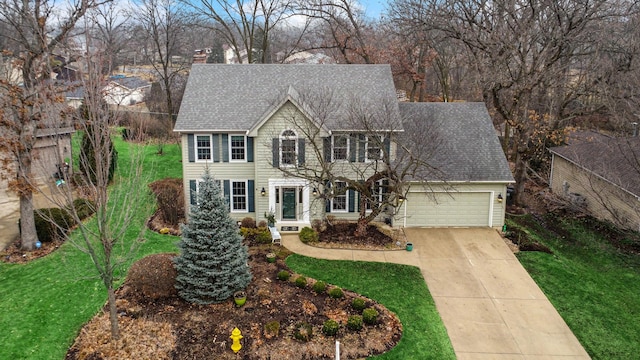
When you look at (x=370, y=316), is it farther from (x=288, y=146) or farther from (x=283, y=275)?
(x=288, y=146)

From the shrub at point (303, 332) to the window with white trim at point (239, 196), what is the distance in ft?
30.7

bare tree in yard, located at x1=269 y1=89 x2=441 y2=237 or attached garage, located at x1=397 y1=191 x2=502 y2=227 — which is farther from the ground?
bare tree in yard, located at x1=269 y1=89 x2=441 y2=237

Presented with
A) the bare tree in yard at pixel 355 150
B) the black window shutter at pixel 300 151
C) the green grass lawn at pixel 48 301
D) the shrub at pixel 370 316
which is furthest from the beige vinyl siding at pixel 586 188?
the green grass lawn at pixel 48 301

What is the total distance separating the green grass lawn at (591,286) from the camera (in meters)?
15.1

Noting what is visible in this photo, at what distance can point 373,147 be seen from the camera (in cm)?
2181

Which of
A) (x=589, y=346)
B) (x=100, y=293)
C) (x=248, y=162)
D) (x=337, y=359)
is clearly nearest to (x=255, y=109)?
(x=248, y=162)

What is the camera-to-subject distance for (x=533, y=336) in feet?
49.9

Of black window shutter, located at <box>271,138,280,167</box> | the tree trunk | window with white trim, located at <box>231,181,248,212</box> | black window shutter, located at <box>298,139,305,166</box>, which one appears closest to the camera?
the tree trunk

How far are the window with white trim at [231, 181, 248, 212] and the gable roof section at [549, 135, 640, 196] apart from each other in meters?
13.5

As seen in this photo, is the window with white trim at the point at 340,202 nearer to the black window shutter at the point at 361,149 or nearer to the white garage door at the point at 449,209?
the black window shutter at the point at 361,149

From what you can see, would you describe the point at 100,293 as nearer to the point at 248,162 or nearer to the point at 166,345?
the point at 166,345

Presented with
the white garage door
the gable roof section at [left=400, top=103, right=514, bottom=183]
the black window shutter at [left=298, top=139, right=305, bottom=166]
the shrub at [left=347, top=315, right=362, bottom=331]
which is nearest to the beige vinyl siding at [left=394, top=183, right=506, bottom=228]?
the white garage door

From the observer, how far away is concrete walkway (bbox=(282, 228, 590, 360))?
14.7m

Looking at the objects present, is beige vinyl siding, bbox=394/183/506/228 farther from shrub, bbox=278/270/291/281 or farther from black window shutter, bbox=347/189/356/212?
shrub, bbox=278/270/291/281
